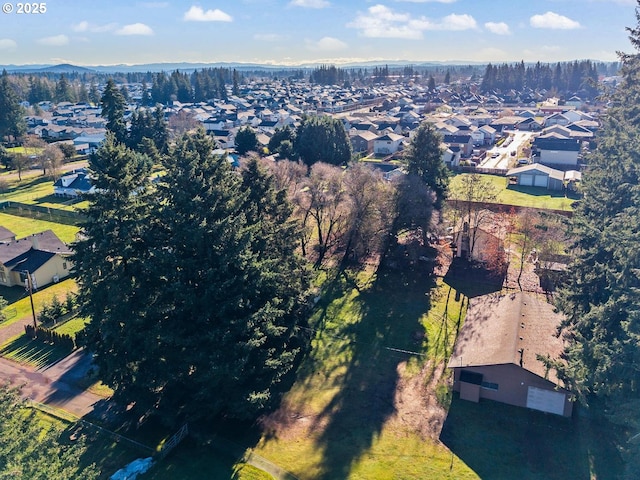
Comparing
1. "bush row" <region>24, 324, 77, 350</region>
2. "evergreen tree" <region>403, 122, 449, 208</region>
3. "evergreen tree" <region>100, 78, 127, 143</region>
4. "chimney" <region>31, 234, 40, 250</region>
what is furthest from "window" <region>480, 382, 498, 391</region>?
"evergreen tree" <region>100, 78, 127, 143</region>

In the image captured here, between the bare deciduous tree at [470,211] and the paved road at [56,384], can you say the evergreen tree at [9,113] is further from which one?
the bare deciduous tree at [470,211]

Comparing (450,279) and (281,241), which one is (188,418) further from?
(450,279)

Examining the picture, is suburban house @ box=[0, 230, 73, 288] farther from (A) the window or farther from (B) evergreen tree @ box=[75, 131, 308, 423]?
(A) the window

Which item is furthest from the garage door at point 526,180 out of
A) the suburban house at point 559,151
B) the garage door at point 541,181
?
the suburban house at point 559,151

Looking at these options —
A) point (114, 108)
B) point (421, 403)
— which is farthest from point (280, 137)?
point (421, 403)

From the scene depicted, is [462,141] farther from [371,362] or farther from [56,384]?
[56,384]

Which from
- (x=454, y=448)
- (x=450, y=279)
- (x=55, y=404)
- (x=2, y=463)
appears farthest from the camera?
(x=450, y=279)

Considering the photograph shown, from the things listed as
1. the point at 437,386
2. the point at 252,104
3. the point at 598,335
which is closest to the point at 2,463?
the point at 437,386

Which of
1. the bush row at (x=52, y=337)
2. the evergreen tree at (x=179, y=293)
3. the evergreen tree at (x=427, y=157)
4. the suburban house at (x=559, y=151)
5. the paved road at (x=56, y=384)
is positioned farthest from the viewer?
the suburban house at (x=559, y=151)
